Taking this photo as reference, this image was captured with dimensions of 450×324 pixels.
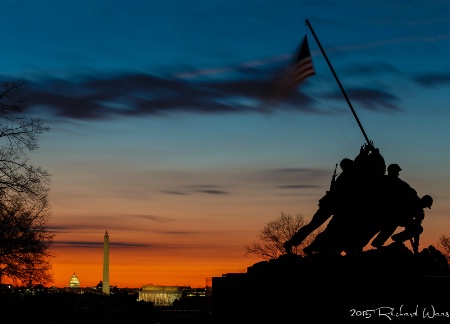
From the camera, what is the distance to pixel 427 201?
22.5m

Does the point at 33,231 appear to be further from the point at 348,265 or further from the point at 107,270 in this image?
the point at 107,270

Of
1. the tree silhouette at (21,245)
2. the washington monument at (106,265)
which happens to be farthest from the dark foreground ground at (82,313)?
the washington monument at (106,265)

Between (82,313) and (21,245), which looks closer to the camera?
(21,245)

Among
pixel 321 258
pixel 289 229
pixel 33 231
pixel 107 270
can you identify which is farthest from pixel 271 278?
pixel 107 270

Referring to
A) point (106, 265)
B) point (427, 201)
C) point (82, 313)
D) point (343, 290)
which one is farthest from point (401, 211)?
point (106, 265)

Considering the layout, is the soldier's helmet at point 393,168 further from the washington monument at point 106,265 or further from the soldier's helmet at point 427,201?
the washington monument at point 106,265

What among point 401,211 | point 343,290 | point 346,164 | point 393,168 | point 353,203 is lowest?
point 343,290

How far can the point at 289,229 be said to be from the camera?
74750 millimetres

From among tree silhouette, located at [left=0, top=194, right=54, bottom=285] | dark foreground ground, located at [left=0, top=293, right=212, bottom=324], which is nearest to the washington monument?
dark foreground ground, located at [left=0, top=293, right=212, bottom=324]
